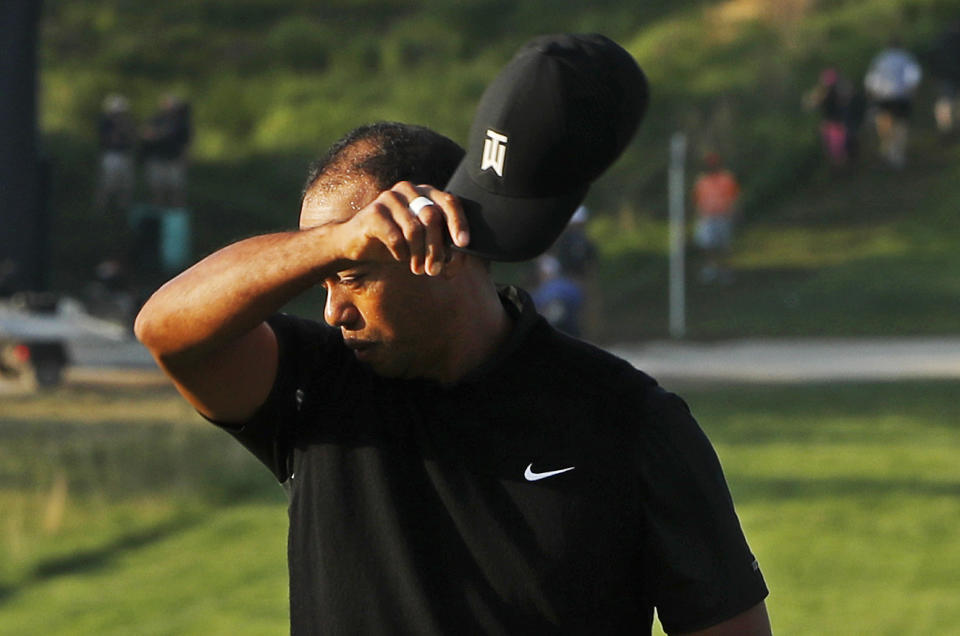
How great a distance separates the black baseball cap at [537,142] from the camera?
8.19 feet

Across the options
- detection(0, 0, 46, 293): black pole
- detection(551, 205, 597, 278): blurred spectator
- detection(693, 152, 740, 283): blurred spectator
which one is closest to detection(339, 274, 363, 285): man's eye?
detection(551, 205, 597, 278): blurred spectator

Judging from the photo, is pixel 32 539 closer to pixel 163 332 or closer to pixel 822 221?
pixel 163 332

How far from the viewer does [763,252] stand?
85.5 feet

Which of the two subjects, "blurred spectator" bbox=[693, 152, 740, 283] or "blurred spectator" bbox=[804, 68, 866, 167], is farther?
"blurred spectator" bbox=[804, 68, 866, 167]

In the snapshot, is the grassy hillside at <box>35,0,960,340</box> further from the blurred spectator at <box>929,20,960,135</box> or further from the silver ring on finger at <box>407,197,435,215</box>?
Result: the silver ring on finger at <box>407,197,435,215</box>

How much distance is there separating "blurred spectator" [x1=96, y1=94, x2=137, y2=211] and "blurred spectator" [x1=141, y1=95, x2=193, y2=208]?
0.44 m

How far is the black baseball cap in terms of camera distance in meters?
2.50

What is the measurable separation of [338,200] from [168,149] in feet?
79.4

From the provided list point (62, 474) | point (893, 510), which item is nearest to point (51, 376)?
point (62, 474)

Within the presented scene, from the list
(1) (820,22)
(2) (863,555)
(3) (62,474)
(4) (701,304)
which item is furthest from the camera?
(1) (820,22)

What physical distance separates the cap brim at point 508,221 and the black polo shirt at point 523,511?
0.30m

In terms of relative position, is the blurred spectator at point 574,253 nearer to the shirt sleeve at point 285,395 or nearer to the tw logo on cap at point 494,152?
the shirt sleeve at point 285,395

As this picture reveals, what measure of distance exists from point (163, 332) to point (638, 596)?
805 mm

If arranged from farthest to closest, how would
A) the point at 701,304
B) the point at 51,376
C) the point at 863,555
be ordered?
the point at 701,304
the point at 51,376
the point at 863,555
